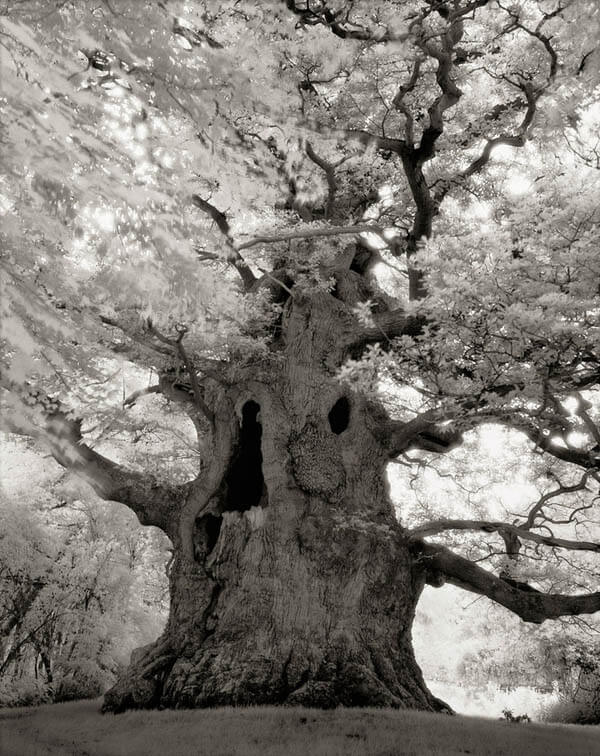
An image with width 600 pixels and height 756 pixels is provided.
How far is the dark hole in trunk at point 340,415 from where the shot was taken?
10898 millimetres

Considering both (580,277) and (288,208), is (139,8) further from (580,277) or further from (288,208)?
(288,208)

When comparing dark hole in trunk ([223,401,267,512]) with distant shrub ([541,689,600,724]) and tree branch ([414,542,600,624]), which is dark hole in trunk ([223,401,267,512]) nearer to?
tree branch ([414,542,600,624])

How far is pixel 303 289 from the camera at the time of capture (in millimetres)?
11062

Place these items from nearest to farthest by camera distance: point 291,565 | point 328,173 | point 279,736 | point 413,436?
point 279,736
point 291,565
point 413,436
point 328,173

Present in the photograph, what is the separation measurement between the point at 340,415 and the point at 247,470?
183 centimetres

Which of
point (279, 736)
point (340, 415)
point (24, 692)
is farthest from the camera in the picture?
point (24, 692)

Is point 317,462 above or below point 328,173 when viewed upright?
below

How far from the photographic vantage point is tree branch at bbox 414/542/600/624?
909 centimetres

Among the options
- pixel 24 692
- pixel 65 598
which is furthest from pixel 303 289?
pixel 24 692

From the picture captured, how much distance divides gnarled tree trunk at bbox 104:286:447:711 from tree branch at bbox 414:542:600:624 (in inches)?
12.9

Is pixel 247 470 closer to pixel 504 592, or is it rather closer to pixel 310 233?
pixel 310 233

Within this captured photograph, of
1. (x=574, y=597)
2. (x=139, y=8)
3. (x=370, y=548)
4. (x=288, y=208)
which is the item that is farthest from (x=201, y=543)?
(x=139, y=8)

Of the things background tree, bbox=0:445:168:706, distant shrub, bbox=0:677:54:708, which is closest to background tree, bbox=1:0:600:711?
background tree, bbox=0:445:168:706

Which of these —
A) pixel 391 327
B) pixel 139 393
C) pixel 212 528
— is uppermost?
pixel 391 327
